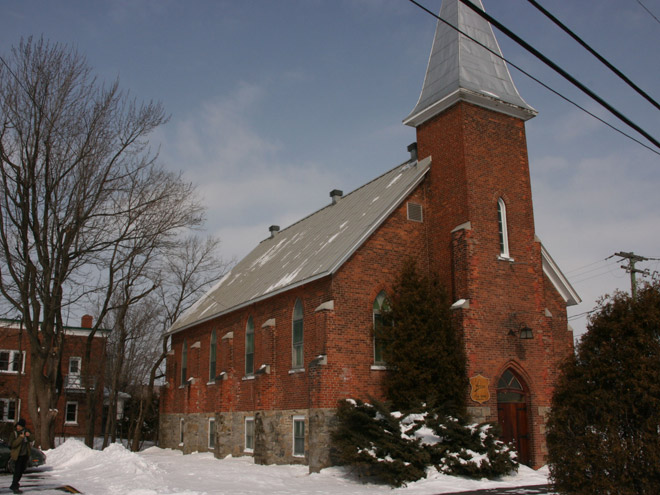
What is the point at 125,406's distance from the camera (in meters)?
48.6

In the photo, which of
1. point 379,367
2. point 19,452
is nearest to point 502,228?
point 379,367

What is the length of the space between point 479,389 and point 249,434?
943 cm

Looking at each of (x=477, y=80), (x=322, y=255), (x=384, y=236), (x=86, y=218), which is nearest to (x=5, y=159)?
(x=86, y=218)

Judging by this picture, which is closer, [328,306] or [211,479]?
[211,479]

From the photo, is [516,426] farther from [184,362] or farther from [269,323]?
[184,362]

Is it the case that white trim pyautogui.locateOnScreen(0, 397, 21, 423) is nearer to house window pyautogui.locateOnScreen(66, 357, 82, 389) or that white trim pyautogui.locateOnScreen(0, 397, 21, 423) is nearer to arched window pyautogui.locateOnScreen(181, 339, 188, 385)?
house window pyautogui.locateOnScreen(66, 357, 82, 389)

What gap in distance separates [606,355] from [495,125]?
44.7ft

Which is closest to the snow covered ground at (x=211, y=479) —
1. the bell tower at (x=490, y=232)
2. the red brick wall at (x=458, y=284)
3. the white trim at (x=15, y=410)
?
the red brick wall at (x=458, y=284)

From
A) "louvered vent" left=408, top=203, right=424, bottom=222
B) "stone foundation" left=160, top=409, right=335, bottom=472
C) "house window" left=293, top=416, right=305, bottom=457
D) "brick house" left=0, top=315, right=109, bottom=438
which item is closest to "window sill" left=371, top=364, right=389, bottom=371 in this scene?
"stone foundation" left=160, top=409, right=335, bottom=472

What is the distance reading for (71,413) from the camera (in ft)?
141

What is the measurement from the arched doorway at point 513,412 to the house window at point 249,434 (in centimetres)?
915

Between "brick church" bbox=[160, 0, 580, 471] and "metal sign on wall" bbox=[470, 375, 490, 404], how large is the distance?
0.04 meters

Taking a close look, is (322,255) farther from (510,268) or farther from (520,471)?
(520,471)

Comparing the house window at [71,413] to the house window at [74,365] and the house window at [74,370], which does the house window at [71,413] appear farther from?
the house window at [74,365]
